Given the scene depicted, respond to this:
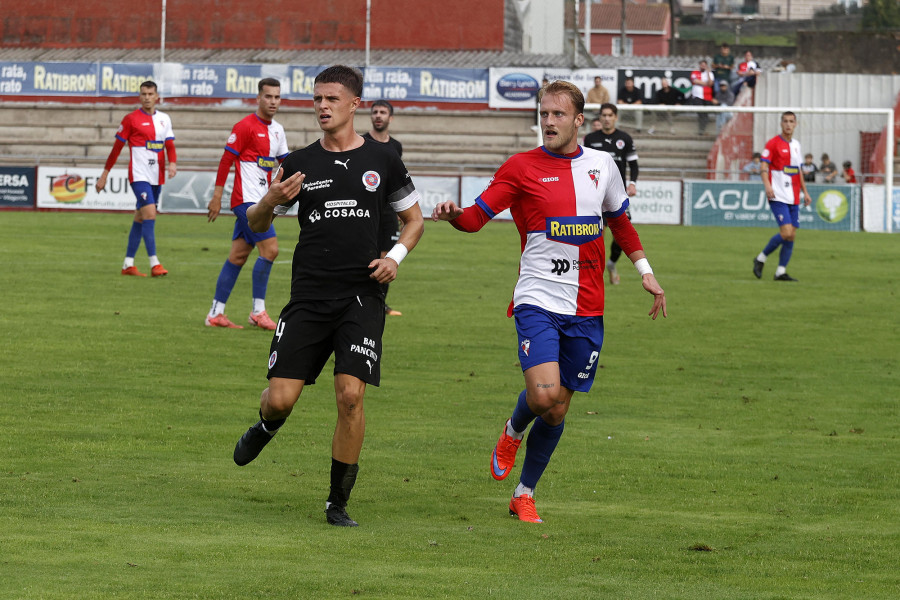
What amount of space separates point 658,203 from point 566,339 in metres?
24.8

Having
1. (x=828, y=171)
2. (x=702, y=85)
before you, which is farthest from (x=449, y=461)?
(x=702, y=85)

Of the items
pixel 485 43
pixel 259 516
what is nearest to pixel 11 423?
pixel 259 516

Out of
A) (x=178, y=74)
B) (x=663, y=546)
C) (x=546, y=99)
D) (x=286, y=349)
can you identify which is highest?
(x=178, y=74)

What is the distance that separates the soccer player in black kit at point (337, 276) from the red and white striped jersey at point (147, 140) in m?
11.6

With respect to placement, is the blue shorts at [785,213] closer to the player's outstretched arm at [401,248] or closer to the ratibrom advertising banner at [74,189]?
the player's outstretched arm at [401,248]

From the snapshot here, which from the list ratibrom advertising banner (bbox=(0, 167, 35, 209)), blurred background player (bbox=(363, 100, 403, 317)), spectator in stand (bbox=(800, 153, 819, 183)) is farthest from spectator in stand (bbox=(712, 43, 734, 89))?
blurred background player (bbox=(363, 100, 403, 317))

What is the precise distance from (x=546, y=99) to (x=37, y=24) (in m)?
41.2

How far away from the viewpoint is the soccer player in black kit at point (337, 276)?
6.37 metres

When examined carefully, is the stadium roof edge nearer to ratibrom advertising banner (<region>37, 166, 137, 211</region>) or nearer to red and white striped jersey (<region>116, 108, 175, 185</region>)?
ratibrom advertising banner (<region>37, 166, 137, 211</region>)

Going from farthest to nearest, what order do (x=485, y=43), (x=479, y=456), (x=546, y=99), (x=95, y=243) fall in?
(x=485, y=43)
(x=95, y=243)
(x=479, y=456)
(x=546, y=99)

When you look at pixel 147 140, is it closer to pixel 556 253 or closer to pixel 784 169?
pixel 784 169

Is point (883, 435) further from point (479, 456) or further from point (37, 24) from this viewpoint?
point (37, 24)

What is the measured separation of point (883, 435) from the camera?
9.12 meters

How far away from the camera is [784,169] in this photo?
1952 cm
